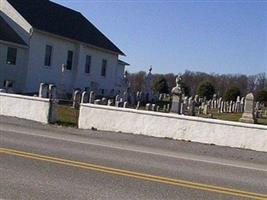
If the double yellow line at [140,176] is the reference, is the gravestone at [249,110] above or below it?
above

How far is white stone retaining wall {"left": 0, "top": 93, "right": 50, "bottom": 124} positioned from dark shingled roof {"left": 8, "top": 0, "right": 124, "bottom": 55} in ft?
72.3

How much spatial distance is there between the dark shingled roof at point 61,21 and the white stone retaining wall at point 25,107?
72.3ft

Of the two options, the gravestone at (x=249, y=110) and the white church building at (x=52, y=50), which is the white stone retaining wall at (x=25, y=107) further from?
the white church building at (x=52, y=50)

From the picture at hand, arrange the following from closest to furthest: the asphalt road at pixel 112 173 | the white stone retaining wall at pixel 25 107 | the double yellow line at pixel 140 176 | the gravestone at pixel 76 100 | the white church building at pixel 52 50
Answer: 1. the asphalt road at pixel 112 173
2. the double yellow line at pixel 140 176
3. the white stone retaining wall at pixel 25 107
4. the gravestone at pixel 76 100
5. the white church building at pixel 52 50

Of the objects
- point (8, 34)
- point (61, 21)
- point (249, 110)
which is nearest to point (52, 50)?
point (8, 34)

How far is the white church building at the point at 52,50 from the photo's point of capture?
4219 centimetres

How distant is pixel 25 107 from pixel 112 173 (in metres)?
12.7

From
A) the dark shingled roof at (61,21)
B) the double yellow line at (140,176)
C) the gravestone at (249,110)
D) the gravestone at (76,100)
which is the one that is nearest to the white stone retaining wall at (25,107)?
the gravestone at (76,100)

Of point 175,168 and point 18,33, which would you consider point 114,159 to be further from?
point 18,33

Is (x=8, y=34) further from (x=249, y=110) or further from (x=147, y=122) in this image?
(x=147, y=122)

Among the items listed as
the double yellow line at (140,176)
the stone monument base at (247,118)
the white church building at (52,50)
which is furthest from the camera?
the white church building at (52,50)

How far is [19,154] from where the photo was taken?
10.7m

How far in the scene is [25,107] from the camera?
69.9 feet

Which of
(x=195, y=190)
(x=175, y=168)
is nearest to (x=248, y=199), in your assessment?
(x=195, y=190)
